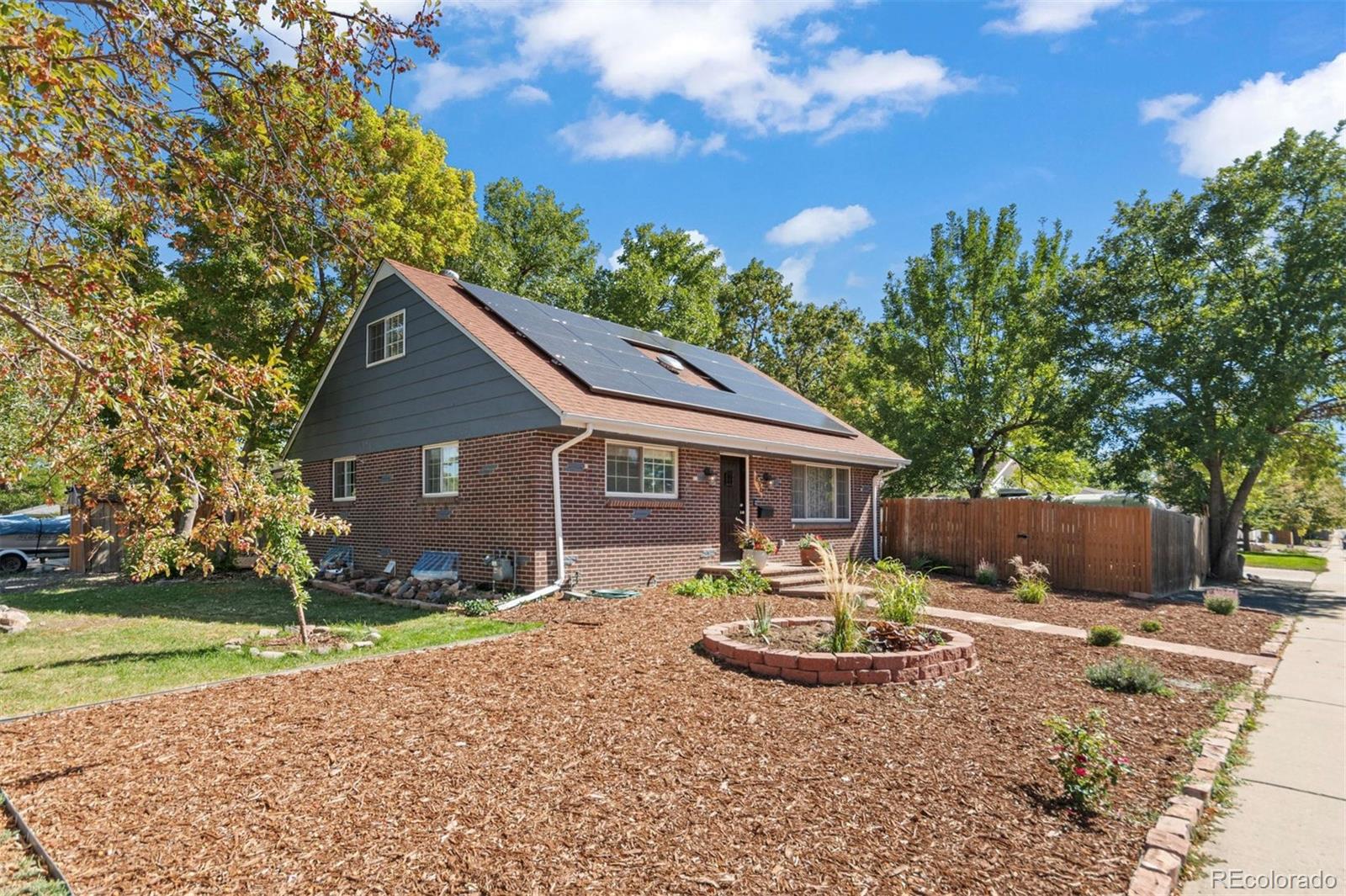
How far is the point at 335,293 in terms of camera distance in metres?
19.0

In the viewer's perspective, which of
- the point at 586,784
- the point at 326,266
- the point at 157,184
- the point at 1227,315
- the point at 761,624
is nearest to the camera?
the point at 586,784

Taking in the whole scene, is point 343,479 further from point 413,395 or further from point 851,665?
point 851,665

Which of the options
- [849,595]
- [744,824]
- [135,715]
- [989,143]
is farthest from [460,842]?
[989,143]

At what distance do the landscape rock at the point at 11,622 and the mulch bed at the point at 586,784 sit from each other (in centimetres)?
536

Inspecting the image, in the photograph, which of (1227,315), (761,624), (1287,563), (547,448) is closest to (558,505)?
(547,448)

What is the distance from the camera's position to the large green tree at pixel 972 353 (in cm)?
2094

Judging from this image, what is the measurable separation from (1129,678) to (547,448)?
7606mm

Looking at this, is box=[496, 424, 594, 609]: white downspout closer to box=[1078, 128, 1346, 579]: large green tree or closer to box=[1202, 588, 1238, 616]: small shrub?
box=[1202, 588, 1238, 616]: small shrub

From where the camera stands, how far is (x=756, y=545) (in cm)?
1243

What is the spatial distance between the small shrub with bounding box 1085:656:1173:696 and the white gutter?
661 cm

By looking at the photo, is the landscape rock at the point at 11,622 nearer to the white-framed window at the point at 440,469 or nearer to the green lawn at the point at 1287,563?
the white-framed window at the point at 440,469

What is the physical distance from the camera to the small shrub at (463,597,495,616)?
950 cm

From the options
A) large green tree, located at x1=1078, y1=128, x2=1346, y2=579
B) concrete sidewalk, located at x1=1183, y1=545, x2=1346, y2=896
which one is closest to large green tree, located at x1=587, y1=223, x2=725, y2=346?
large green tree, located at x1=1078, y1=128, x2=1346, y2=579

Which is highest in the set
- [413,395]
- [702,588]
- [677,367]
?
[677,367]
